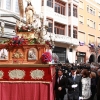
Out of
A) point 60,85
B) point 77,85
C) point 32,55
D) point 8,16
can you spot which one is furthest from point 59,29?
point 32,55

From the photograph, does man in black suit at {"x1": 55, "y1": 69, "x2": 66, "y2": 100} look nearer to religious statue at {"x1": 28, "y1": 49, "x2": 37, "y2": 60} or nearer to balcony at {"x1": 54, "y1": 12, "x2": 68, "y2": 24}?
religious statue at {"x1": 28, "y1": 49, "x2": 37, "y2": 60}

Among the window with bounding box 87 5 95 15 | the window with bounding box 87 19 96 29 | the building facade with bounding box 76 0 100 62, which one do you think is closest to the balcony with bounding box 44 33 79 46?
the building facade with bounding box 76 0 100 62

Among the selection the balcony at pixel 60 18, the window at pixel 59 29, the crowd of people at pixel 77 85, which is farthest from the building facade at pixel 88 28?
the crowd of people at pixel 77 85

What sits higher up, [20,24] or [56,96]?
[20,24]

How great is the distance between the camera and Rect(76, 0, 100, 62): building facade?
40.3 m

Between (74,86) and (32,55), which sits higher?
(32,55)

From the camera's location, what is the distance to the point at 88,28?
141 ft

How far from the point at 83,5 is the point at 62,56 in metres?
10.4

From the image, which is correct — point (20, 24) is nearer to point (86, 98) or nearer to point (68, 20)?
point (86, 98)

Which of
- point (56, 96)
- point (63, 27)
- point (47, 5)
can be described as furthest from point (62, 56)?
point (56, 96)

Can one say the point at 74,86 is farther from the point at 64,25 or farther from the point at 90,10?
the point at 90,10

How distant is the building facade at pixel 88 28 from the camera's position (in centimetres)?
4034

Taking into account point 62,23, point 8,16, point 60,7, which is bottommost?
point 8,16

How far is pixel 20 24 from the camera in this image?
372 inches
